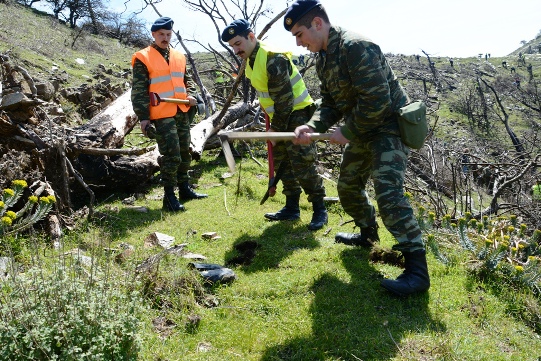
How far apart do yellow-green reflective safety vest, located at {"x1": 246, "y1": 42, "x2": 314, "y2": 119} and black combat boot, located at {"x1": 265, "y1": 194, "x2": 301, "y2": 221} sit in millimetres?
1090

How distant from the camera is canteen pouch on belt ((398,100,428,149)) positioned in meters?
3.43

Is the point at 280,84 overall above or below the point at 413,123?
above

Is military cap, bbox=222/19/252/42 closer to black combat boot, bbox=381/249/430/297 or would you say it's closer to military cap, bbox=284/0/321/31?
military cap, bbox=284/0/321/31

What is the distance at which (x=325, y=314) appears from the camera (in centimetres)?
334

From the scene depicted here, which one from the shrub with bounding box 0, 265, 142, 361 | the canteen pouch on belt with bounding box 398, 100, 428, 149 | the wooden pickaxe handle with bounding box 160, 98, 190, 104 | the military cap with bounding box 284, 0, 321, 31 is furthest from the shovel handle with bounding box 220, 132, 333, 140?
the wooden pickaxe handle with bounding box 160, 98, 190, 104

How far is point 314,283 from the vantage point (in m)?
3.81

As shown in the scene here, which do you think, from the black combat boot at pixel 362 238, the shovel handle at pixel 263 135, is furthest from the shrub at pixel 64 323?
the black combat boot at pixel 362 238

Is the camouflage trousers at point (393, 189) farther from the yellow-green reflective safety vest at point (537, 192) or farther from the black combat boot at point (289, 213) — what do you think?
the yellow-green reflective safety vest at point (537, 192)

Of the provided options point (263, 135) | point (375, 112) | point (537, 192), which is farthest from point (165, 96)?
point (537, 192)

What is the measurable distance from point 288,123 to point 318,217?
1.15m

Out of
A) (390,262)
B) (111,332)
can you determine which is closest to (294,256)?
(390,262)

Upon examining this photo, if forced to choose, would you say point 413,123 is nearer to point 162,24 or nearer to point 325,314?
point 325,314

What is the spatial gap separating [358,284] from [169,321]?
5.12ft

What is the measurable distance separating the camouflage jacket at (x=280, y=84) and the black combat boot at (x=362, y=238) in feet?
4.63
